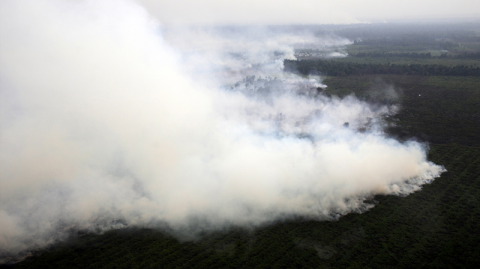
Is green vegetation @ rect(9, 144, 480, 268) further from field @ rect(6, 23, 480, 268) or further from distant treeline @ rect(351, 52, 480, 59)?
distant treeline @ rect(351, 52, 480, 59)

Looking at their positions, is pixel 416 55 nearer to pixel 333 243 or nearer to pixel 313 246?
pixel 333 243

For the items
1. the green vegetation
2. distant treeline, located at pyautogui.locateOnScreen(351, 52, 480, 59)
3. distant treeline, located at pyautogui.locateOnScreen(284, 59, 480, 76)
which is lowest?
the green vegetation

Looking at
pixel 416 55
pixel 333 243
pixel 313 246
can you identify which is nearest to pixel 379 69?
pixel 416 55

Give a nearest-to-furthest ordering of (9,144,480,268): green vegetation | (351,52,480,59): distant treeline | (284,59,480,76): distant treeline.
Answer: (9,144,480,268): green vegetation → (284,59,480,76): distant treeline → (351,52,480,59): distant treeline

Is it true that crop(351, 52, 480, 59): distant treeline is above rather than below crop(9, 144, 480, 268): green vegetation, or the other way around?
above

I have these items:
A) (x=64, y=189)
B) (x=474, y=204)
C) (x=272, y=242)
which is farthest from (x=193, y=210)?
(x=474, y=204)

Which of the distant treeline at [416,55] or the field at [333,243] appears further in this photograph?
the distant treeline at [416,55]

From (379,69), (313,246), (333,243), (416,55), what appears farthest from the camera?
(416,55)

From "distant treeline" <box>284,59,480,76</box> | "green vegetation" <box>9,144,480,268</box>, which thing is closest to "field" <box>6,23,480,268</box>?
"green vegetation" <box>9,144,480,268</box>

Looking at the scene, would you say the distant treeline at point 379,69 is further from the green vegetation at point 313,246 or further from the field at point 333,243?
the green vegetation at point 313,246

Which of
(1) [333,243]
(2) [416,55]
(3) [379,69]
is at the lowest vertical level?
(1) [333,243]

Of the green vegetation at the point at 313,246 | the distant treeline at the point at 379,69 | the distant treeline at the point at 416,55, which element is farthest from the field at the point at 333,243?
the distant treeline at the point at 416,55

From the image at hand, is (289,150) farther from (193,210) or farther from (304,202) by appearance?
(193,210)
